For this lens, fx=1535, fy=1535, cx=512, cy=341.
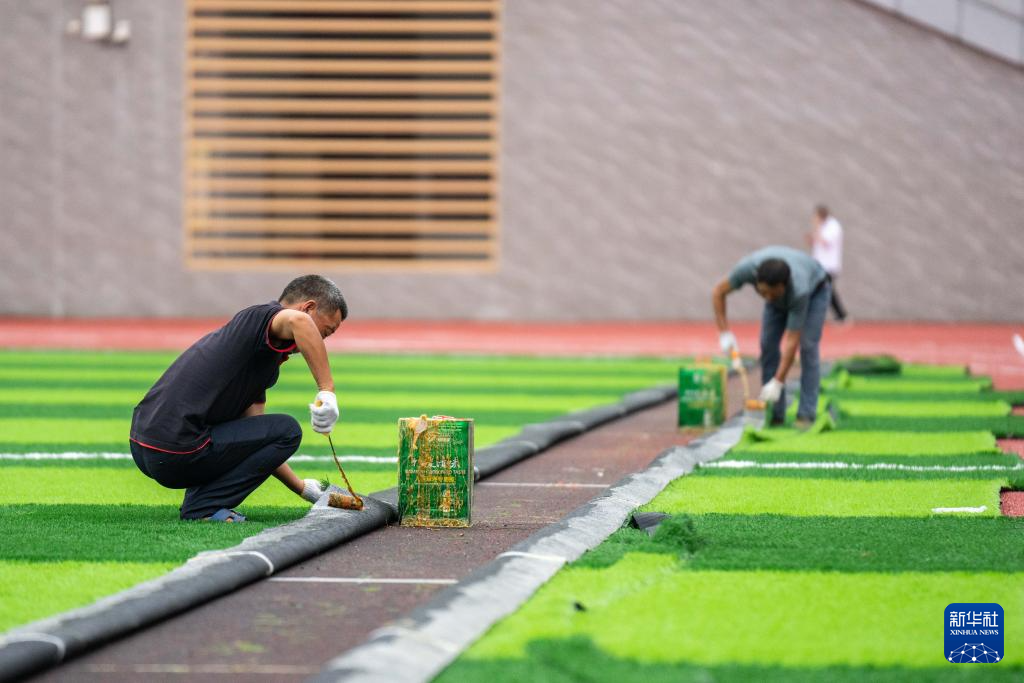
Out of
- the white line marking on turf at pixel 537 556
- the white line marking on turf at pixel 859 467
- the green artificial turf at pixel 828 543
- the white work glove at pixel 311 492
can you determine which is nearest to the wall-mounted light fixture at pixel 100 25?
the white line marking on turf at pixel 859 467

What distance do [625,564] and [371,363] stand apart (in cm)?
1271

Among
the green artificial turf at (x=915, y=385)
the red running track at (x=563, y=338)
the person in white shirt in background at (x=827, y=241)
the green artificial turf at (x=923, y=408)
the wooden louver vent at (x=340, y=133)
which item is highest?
the wooden louver vent at (x=340, y=133)

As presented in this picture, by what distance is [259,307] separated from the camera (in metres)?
7.03

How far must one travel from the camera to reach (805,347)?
11953mm

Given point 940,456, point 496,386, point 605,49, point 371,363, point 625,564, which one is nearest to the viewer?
point 625,564

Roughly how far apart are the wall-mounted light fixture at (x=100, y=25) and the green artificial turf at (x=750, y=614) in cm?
2351

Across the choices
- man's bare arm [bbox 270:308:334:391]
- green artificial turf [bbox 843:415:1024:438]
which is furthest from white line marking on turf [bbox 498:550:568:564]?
green artificial turf [bbox 843:415:1024:438]

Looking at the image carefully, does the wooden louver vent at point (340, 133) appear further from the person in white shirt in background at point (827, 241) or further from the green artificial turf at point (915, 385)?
the green artificial turf at point (915, 385)

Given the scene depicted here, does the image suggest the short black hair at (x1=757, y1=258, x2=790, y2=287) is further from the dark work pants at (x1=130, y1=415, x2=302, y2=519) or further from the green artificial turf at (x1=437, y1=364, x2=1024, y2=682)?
the dark work pants at (x1=130, y1=415, x2=302, y2=519)

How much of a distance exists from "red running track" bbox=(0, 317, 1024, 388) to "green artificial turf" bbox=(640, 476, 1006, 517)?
29.4 ft

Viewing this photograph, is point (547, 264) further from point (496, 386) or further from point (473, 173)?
point (496, 386)

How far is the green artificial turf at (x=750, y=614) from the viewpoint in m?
4.83

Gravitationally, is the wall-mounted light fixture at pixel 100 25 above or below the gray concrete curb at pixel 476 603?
above

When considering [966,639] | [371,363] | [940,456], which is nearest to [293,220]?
[371,363]
